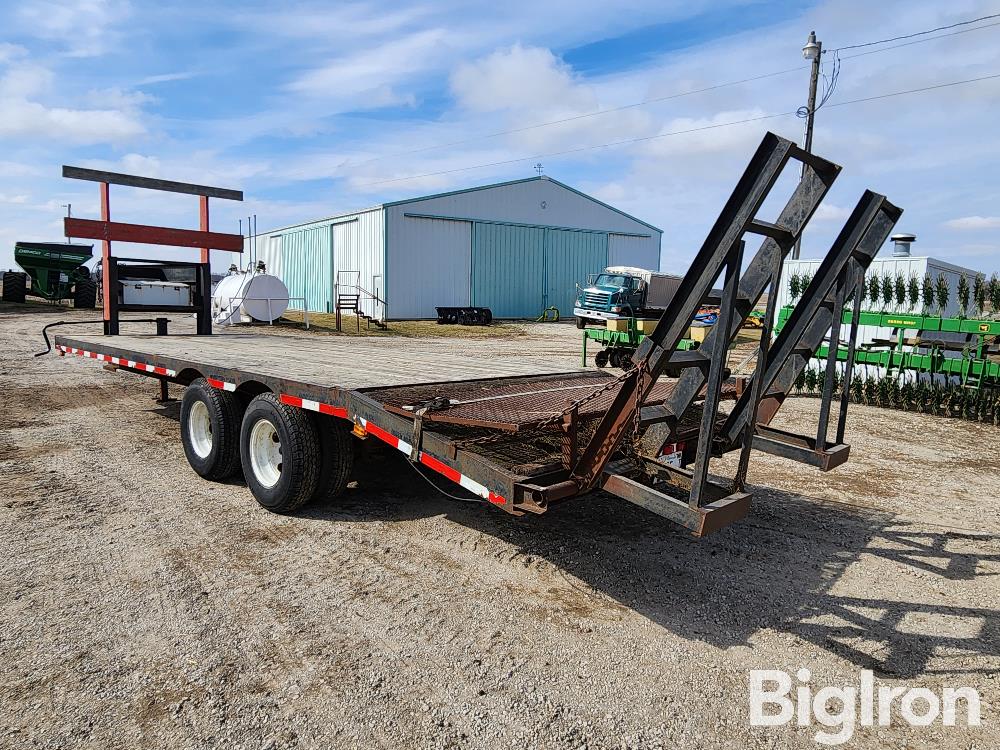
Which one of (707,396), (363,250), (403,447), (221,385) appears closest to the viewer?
(707,396)

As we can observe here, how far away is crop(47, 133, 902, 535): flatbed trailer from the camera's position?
10.1 feet

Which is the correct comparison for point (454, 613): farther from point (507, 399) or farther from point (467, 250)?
point (467, 250)

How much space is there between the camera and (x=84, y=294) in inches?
1081

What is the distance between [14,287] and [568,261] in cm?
2480

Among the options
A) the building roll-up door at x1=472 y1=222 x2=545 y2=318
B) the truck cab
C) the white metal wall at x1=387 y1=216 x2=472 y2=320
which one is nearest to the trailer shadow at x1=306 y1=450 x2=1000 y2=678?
the truck cab

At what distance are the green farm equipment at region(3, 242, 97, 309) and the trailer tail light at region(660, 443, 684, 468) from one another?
2941 centimetres

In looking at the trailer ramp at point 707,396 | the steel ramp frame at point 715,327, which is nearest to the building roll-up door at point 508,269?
the trailer ramp at point 707,396

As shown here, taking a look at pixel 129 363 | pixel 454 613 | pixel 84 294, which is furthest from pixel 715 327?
pixel 84 294

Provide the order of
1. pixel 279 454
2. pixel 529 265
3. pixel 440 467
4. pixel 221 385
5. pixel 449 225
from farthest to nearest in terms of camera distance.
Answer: pixel 529 265 < pixel 449 225 < pixel 221 385 < pixel 279 454 < pixel 440 467

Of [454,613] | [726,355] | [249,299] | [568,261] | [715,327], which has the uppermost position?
[568,261]

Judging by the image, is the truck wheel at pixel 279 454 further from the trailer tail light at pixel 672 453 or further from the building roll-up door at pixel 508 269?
the building roll-up door at pixel 508 269

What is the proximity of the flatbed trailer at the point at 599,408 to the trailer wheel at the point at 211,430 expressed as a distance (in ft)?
0.04

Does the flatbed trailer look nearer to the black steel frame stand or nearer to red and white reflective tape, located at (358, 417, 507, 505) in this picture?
red and white reflective tape, located at (358, 417, 507, 505)

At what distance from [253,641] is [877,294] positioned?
17.5m
